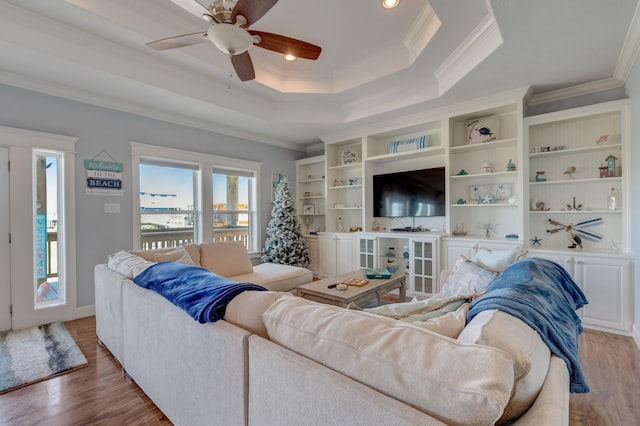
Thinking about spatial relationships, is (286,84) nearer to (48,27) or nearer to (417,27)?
(417,27)

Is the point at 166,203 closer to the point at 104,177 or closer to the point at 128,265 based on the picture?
the point at 104,177

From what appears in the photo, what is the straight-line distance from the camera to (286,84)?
13.0ft

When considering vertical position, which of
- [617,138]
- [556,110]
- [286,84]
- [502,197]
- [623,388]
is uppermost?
[286,84]

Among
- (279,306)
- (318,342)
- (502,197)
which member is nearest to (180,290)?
(279,306)

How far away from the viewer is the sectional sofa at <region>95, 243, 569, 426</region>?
682 millimetres

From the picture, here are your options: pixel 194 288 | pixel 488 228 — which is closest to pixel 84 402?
pixel 194 288

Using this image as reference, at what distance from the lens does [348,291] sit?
8.74 feet

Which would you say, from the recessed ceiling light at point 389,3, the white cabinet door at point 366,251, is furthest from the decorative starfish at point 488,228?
the recessed ceiling light at point 389,3

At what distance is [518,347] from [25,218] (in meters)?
4.34

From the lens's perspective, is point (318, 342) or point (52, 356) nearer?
point (318, 342)

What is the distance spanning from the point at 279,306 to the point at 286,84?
11.5 feet

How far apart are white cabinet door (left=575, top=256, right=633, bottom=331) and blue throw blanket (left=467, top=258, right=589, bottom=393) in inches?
74.8

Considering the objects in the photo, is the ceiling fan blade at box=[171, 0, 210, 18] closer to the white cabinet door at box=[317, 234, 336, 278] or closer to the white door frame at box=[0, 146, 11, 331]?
the white door frame at box=[0, 146, 11, 331]

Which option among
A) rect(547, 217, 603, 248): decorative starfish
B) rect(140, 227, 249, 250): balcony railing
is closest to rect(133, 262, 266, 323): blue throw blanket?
rect(140, 227, 249, 250): balcony railing
